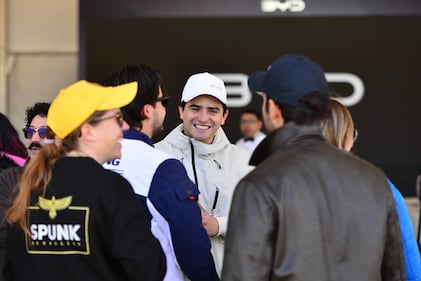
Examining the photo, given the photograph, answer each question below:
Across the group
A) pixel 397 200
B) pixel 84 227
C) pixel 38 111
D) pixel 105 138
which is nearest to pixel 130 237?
pixel 84 227

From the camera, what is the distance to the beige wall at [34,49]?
9555mm

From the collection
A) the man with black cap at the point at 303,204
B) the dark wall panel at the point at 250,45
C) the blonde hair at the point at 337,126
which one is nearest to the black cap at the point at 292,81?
the man with black cap at the point at 303,204

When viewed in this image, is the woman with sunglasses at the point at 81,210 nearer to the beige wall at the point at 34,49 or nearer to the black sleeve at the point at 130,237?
the black sleeve at the point at 130,237

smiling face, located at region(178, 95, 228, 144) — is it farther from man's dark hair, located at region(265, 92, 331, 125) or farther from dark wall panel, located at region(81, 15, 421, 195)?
dark wall panel, located at region(81, 15, 421, 195)

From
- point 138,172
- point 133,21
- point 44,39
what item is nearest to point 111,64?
point 133,21

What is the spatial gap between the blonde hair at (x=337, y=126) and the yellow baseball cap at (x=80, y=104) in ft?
2.25

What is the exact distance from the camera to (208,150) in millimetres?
3693

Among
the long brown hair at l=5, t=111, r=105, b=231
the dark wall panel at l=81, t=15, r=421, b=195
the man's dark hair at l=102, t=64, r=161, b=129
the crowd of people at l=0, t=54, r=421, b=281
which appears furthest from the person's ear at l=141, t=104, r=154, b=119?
the dark wall panel at l=81, t=15, r=421, b=195

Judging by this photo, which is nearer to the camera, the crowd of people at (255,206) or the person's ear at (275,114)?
the crowd of people at (255,206)

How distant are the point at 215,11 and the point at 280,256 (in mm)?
6738

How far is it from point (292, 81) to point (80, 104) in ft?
2.23

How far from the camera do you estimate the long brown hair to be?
255 cm

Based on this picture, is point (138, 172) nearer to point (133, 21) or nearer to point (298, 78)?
point (298, 78)

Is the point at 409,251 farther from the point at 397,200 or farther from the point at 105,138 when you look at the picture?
the point at 105,138
